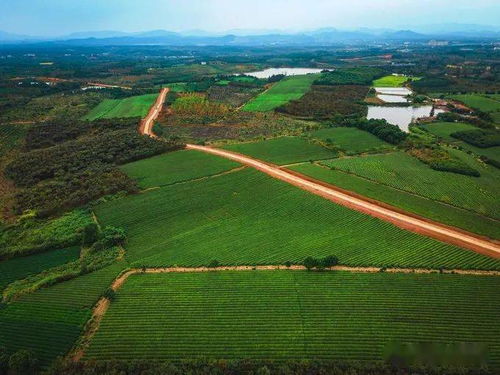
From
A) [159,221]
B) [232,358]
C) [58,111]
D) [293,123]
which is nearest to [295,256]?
[232,358]

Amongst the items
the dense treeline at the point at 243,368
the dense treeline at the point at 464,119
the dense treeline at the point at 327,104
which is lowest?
the dense treeline at the point at 243,368

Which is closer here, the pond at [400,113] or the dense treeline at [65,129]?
the dense treeline at [65,129]

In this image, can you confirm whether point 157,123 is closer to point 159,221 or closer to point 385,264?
point 159,221

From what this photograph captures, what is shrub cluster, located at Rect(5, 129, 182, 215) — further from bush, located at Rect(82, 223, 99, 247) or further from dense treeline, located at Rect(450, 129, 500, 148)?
dense treeline, located at Rect(450, 129, 500, 148)

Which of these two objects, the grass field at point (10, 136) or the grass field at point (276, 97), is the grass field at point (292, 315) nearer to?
the grass field at point (10, 136)

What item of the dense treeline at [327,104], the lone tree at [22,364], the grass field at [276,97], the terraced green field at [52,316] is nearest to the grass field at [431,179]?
the dense treeline at [327,104]

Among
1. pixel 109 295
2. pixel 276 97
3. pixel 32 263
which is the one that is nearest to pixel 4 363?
pixel 109 295
